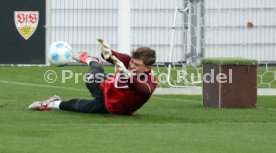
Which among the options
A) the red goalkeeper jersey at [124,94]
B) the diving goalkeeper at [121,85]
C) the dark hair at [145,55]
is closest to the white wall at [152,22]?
the diving goalkeeper at [121,85]

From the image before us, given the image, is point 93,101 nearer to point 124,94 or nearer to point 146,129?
point 124,94

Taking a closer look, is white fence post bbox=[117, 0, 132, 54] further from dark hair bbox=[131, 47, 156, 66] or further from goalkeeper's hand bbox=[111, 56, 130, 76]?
goalkeeper's hand bbox=[111, 56, 130, 76]

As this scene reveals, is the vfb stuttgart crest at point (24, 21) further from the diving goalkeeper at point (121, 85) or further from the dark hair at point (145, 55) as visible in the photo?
the dark hair at point (145, 55)

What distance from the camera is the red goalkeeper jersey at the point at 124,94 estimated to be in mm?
11485

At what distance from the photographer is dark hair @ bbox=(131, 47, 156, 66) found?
11562mm

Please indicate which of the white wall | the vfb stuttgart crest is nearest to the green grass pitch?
the vfb stuttgart crest

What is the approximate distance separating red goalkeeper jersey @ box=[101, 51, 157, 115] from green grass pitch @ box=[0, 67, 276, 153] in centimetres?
14

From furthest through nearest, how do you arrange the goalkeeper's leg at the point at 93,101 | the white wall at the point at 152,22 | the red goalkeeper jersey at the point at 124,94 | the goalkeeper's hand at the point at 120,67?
1. the white wall at the point at 152,22
2. the goalkeeper's leg at the point at 93,101
3. the red goalkeeper jersey at the point at 124,94
4. the goalkeeper's hand at the point at 120,67

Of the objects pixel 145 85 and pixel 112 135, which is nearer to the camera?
pixel 112 135

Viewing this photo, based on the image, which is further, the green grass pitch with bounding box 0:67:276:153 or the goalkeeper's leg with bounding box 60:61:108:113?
the goalkeeper's leg with bounding box 60:61:108:113

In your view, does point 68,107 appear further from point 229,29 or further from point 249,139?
point 229,29

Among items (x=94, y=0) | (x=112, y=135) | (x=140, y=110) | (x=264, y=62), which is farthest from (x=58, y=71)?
(x=112, y=135)

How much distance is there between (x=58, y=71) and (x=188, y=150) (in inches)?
505

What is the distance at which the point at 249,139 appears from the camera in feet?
31.7
